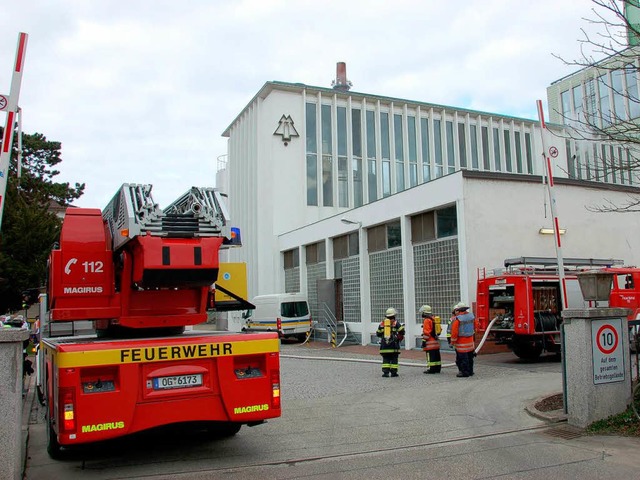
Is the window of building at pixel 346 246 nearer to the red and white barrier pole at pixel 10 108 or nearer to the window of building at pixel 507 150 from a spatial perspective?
the window of building at pixel 507 150

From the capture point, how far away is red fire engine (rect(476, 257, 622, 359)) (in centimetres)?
1614

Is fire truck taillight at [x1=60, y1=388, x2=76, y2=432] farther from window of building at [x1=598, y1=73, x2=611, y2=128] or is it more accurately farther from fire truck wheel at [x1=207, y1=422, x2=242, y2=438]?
window of building at [x1=598, y1=73, x2=611, y2=128]

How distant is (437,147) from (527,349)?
2295cm

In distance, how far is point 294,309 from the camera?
28.8m

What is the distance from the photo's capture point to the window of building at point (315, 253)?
3007 centimetres

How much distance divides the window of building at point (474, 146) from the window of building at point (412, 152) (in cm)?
412

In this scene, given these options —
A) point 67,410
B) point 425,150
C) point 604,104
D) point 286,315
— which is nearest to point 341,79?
point 425,150

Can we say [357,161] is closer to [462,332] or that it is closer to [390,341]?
[390,341]

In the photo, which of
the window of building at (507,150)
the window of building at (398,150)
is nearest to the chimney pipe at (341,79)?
the window of building at (398,150)

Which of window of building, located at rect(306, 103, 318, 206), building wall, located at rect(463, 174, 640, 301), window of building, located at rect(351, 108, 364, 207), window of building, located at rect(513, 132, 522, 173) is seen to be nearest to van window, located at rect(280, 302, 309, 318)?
window of building, located at rect(306, 103, 318, 206)

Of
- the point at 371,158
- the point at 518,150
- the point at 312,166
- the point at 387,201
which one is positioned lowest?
the point at 387,201

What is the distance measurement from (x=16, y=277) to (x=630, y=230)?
2343cm

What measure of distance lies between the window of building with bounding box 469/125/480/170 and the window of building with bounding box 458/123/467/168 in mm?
543

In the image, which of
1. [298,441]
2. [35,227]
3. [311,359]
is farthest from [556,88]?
[35,227]
